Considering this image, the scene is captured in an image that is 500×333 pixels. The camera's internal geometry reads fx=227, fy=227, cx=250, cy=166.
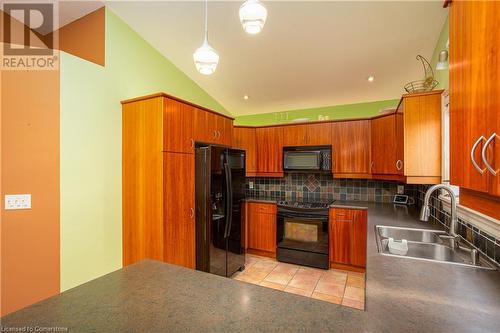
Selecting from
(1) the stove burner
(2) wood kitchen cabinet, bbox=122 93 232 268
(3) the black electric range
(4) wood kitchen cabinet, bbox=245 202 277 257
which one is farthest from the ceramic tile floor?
(2) wood kitchen cabinet, bbox=122 93 232 268

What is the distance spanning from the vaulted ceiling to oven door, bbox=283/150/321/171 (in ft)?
3.09

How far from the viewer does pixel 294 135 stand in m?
3.76

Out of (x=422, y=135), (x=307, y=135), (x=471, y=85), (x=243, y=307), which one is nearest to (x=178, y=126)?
(x=243, y=307)

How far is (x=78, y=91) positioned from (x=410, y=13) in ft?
10.7

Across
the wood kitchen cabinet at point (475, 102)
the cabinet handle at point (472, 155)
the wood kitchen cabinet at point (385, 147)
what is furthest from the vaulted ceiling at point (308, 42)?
the cabinet handle at point (472, 155)

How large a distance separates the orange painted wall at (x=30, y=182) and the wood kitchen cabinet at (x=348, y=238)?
10.4 ft

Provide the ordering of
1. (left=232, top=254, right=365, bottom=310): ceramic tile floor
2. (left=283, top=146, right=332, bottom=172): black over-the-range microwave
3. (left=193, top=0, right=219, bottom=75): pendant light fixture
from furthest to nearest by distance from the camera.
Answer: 1. (left=283, top=146, right=332, bottom=172): black over-the-range microwave
2. (left=232, top=254, right=365, bottom=310): ceramic tile floor
3. (left=193, top=0, right=219, bottom=75): pendant light fixture

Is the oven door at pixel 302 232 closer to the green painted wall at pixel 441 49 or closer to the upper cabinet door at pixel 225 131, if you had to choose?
the upper cabinet door at pixel 225 131

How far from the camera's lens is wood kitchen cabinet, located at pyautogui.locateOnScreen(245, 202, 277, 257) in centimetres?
362

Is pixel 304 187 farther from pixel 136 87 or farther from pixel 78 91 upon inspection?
pixel 78 91

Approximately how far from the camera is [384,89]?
3287 mm

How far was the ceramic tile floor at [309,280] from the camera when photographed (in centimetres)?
259

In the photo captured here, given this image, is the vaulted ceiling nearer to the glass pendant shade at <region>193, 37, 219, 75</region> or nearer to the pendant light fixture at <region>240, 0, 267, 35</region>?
the glass pendant shade at <region>193, 37, 219, 75</region>

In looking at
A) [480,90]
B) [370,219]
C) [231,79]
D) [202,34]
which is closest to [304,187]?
[370,219]
